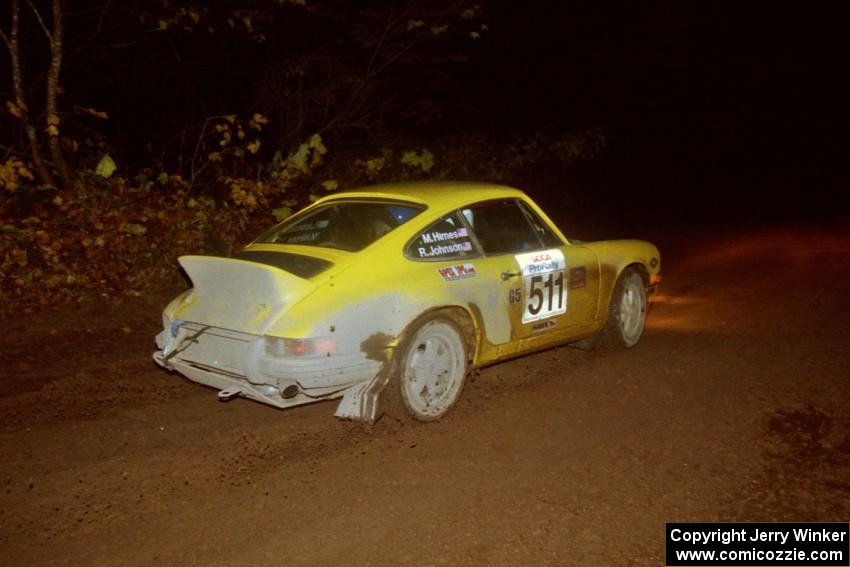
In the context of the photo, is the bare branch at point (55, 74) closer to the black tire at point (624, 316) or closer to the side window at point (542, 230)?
the side window at point (542, 230)

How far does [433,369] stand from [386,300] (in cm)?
64

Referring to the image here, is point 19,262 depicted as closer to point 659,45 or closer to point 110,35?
point 110,35

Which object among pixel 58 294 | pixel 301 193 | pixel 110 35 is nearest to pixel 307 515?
pixel 58 294

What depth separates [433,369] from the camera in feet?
16.7

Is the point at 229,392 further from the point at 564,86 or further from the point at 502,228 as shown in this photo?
the point at 564,86

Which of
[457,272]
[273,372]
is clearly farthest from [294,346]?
[457,272]

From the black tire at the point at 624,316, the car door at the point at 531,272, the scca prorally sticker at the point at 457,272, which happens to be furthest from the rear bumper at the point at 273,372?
the black tire at the point at 624,316

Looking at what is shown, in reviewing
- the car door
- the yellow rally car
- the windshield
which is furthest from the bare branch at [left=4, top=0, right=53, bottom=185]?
the car door

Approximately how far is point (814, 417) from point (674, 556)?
87.5 inches

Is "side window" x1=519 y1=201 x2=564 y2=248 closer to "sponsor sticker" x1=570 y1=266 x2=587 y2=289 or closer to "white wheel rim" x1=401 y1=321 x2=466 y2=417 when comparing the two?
"sponsor sticker" x1=570 y1=266 x2=587 y2=289

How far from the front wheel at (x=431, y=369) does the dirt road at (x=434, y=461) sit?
16 cm

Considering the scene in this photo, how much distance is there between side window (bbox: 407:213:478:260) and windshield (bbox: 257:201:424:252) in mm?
176

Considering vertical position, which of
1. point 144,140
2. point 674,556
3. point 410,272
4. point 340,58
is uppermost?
point 340,58

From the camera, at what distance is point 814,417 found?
516 cm
